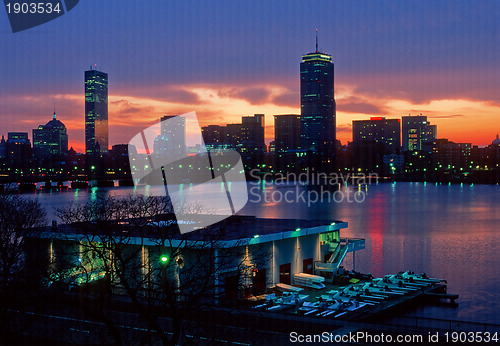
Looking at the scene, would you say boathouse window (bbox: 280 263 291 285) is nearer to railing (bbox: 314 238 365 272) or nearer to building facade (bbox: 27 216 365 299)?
building facade (bbox: 27 216 365 299)

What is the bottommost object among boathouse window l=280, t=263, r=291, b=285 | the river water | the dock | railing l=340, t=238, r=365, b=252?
the river water

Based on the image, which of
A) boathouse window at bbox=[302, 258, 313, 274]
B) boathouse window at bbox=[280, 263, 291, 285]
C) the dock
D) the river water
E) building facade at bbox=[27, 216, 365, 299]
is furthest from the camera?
the river water

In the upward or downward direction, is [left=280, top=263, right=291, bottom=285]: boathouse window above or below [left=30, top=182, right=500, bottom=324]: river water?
above

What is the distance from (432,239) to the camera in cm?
3997

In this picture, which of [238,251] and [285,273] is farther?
[285,273]

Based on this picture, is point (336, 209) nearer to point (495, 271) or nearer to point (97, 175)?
point (495, 271)

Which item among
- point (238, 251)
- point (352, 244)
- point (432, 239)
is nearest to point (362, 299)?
point (352, 244)

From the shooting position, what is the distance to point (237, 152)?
178 m

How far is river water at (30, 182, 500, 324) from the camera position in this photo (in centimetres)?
2244

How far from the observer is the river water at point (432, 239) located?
73.6 feet

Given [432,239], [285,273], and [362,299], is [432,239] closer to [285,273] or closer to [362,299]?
[362,299]

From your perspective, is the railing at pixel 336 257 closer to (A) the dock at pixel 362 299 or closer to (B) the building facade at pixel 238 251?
(B) the building facade at pixel 238 251

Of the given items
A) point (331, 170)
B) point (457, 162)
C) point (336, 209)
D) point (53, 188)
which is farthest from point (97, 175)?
point (457, 162)

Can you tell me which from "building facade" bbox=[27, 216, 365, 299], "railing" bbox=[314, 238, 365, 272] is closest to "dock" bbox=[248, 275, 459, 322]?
"railing" bbox=[314, 238, 365, 272]
